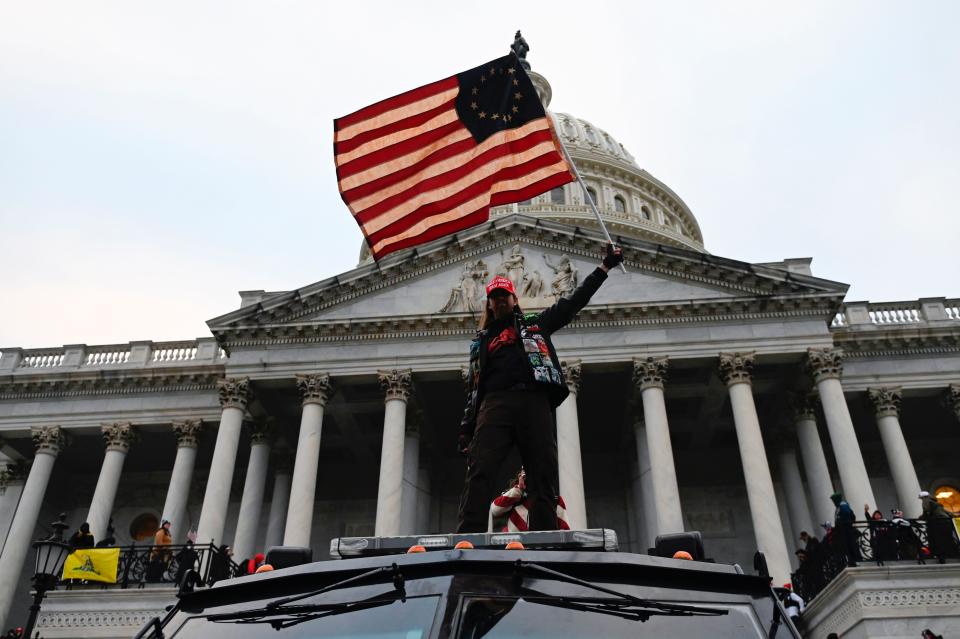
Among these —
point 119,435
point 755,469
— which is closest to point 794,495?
point 755,469

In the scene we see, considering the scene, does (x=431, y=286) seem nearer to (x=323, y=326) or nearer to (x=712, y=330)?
(x=323, y=326)

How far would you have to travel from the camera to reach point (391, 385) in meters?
28.1

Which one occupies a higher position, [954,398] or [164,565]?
[954,398]

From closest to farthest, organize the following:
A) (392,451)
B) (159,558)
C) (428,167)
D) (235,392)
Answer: (428,167), (159,558), (392,451), (235,392)

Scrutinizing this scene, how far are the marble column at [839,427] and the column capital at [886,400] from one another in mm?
4249

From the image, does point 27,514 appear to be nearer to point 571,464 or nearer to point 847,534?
point 571,464

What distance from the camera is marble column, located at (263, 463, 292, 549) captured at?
1200 inches

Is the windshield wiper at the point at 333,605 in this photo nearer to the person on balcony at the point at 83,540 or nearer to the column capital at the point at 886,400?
the person on balcony at the point at 83,540

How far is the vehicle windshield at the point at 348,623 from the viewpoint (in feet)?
10.7

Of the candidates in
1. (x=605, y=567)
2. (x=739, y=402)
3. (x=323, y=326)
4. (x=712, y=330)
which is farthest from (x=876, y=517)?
(x=605, y=567)

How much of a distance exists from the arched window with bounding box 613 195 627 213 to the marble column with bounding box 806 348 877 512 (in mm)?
34965

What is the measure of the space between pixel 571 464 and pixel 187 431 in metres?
16.0

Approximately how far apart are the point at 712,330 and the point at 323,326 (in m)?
13.9

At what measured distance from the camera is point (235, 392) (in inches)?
1123
